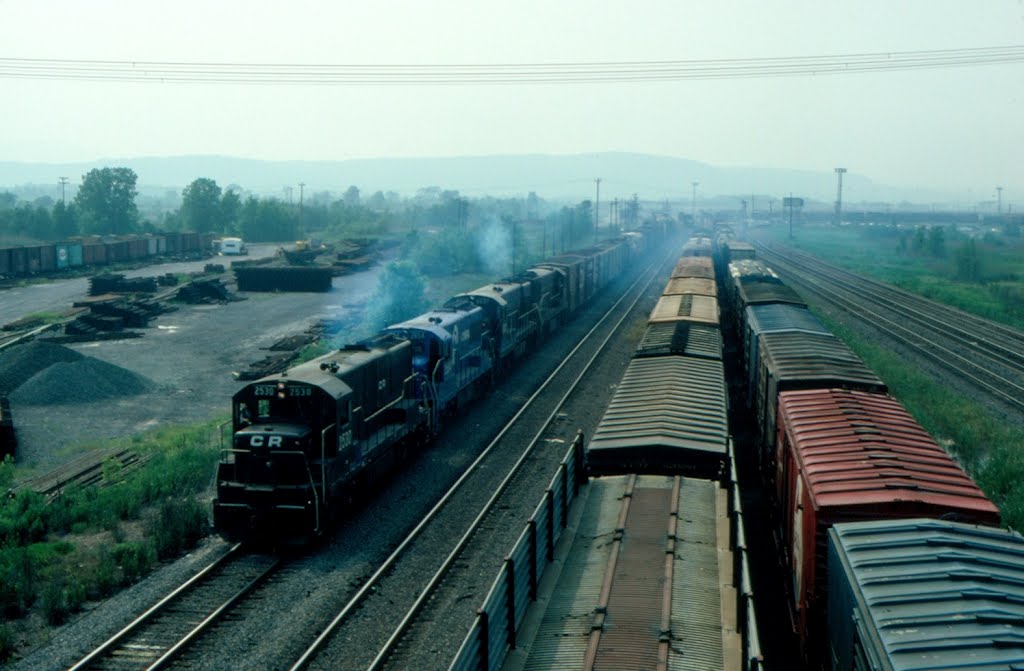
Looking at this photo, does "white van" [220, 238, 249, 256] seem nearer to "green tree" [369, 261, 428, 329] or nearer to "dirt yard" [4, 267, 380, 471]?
"dirt yard" [4, 267, 380, 471]

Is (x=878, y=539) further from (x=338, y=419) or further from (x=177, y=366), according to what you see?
(x=177, y=366)

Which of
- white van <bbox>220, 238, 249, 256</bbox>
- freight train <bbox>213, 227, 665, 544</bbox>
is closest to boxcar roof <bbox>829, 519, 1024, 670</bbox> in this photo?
freight train <bbox>213, 227, 665, 544</bbox>

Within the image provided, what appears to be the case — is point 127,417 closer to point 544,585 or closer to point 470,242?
point 544,585

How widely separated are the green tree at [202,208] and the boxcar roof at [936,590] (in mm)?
132754

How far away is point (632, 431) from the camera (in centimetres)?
1758

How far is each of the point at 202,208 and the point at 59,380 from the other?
105 meters

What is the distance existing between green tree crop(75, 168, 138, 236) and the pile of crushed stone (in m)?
90.9

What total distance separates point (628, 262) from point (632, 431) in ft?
232

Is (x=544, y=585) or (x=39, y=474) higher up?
(x=544, y=585)

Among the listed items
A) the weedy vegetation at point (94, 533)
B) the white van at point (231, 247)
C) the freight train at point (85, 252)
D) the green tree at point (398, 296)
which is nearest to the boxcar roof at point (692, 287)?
the green tree at point (398, 296)

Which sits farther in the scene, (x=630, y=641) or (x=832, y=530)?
(x=832, y=530)

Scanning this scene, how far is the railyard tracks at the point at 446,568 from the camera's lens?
48.0ft

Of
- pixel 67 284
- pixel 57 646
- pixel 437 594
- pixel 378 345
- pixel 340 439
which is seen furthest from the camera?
pixel 67 284

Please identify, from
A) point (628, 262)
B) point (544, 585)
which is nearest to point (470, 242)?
point (628, 262)
